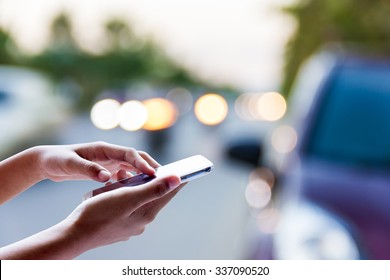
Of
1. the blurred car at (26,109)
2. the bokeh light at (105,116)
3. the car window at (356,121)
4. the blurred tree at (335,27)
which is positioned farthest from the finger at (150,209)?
the blurred tree at (335,27)

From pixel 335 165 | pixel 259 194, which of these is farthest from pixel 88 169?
pixel 259 194

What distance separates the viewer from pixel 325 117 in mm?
2945

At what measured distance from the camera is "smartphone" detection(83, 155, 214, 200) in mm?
932

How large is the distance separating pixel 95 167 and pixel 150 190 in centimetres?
11

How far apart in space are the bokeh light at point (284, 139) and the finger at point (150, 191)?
2.13m

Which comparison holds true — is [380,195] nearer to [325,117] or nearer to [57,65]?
[325,117]

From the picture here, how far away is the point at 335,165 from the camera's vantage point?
2785 millimetres

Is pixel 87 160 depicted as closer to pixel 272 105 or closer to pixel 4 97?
pixel 4 97

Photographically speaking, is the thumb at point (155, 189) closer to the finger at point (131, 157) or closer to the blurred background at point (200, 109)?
the finger at point (131, 157)

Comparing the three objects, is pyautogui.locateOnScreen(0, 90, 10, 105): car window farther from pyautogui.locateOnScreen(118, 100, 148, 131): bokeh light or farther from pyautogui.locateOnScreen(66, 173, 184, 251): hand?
pyautogui.locateOnScreen(66, 173, 184, 251): hand

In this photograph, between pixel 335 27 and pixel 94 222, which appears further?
pixel 335 27

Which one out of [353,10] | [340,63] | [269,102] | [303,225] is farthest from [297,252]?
[353,10]

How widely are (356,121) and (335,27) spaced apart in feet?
16.9

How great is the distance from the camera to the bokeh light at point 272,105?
12.3 ft
